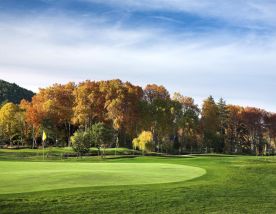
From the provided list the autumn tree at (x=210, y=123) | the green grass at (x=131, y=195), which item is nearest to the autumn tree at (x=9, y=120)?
the autumn tree at (x=210, y=123)

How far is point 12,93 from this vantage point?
168250 mm

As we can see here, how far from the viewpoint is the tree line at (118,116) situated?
9625cm

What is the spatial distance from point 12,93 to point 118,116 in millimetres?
87228

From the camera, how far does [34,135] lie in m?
105

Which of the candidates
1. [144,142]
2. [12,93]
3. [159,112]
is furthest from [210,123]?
[12,93]

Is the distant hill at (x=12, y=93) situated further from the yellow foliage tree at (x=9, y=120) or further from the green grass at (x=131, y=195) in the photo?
the green grass at (x=131, y=195)

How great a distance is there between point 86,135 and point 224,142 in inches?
2731

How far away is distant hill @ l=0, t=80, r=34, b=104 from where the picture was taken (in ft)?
536

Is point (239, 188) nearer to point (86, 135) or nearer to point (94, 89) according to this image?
point (86, 135)

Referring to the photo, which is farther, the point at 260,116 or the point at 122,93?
the point at 260,116

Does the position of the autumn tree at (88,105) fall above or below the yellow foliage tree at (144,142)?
above

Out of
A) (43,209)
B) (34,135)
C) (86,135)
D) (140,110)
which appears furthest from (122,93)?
(43,209)

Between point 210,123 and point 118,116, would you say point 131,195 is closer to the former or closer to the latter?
point 118,116

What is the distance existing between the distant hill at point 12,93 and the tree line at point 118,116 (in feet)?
167
